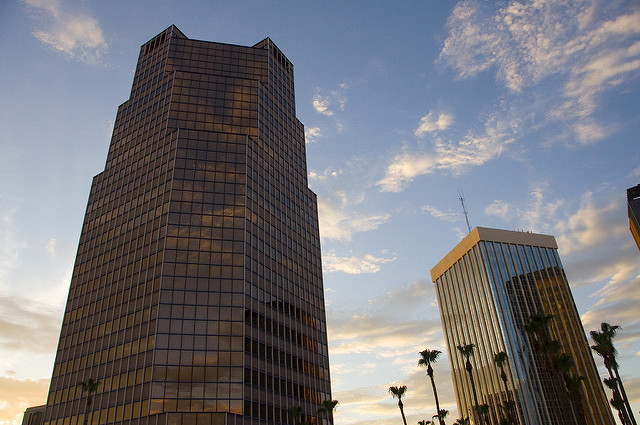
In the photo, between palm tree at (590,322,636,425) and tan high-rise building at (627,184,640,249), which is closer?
palm tree at (590,322,636,425)

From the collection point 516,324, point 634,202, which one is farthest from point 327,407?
point 634,202

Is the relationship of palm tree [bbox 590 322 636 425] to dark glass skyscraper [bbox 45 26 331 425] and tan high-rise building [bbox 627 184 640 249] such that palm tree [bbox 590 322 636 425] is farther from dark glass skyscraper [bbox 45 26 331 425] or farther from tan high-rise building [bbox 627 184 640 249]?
tan high-rise building [bbox 627 184 640 249]

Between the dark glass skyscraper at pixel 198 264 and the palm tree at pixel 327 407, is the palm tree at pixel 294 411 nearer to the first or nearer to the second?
the dark glass skyscraper at pixel 198 264

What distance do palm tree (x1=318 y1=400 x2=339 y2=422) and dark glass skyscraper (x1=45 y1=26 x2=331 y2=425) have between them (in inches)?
75.5

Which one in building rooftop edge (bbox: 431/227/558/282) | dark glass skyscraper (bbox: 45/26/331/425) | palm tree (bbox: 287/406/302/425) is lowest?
palm tree (bbox: 287/406/302/425)

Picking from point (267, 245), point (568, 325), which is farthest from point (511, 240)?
point (267, 245)

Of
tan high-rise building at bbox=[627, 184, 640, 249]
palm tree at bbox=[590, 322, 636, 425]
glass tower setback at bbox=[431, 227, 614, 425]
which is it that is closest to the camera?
palm tree at bbox=[590, 322, 636, 425]

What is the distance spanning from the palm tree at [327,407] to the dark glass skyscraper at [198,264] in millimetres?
1917

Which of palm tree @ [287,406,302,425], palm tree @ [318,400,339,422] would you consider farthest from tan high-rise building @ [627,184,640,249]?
palm tree @ [287,406,302,425]

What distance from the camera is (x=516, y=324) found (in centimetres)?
13762

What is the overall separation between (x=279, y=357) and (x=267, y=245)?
19.7m

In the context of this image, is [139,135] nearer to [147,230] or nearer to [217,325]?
[147,230]

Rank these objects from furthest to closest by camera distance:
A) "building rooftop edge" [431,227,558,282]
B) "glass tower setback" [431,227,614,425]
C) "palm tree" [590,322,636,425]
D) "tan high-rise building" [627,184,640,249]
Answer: "building rooftop edge" [431,227,558,282] < "tan high-rise building" [627,184,640,249] < "glass tower setback" [431,227,614,425] < "palm tree" [590,322,636,425]

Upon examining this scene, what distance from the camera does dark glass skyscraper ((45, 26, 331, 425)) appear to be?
215ft
